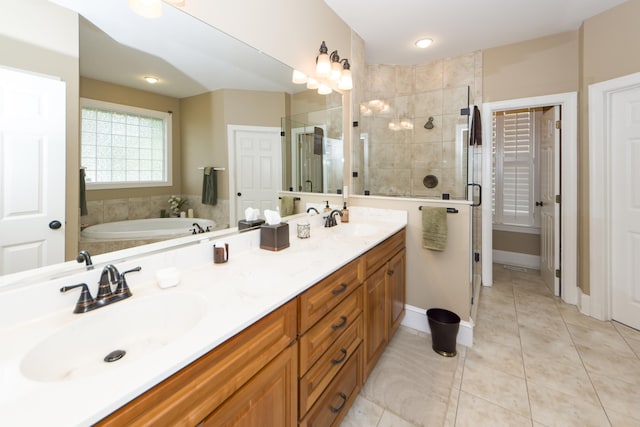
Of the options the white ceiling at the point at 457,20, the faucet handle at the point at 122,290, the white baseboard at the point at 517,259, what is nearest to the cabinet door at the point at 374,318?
the faucet handle at the point at 122,290

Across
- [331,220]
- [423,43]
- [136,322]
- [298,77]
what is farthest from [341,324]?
[423,43]

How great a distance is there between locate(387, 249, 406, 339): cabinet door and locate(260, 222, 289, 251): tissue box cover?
2.61 ft

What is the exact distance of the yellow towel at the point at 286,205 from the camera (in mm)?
1853

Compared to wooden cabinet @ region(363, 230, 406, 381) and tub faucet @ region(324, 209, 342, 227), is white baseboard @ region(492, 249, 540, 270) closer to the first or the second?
wooden cabinet @ region(363, 230, 406, 381)

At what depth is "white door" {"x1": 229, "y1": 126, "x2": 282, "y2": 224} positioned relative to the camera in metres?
1.53

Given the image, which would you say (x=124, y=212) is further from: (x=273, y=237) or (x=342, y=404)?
(x=342, y=404)

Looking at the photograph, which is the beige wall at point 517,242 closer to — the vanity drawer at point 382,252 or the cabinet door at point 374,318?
the vanity drawer at point 382,252

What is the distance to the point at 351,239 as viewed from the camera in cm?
180

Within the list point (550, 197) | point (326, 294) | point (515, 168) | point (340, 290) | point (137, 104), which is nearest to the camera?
point (137, 104)

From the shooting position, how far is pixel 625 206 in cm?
236

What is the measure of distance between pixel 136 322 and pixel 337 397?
94 centimetres

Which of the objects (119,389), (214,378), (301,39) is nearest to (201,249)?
(214,378)

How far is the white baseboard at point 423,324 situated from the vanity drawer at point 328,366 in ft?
3.44

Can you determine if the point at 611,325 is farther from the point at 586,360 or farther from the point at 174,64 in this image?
the point at 174,64
